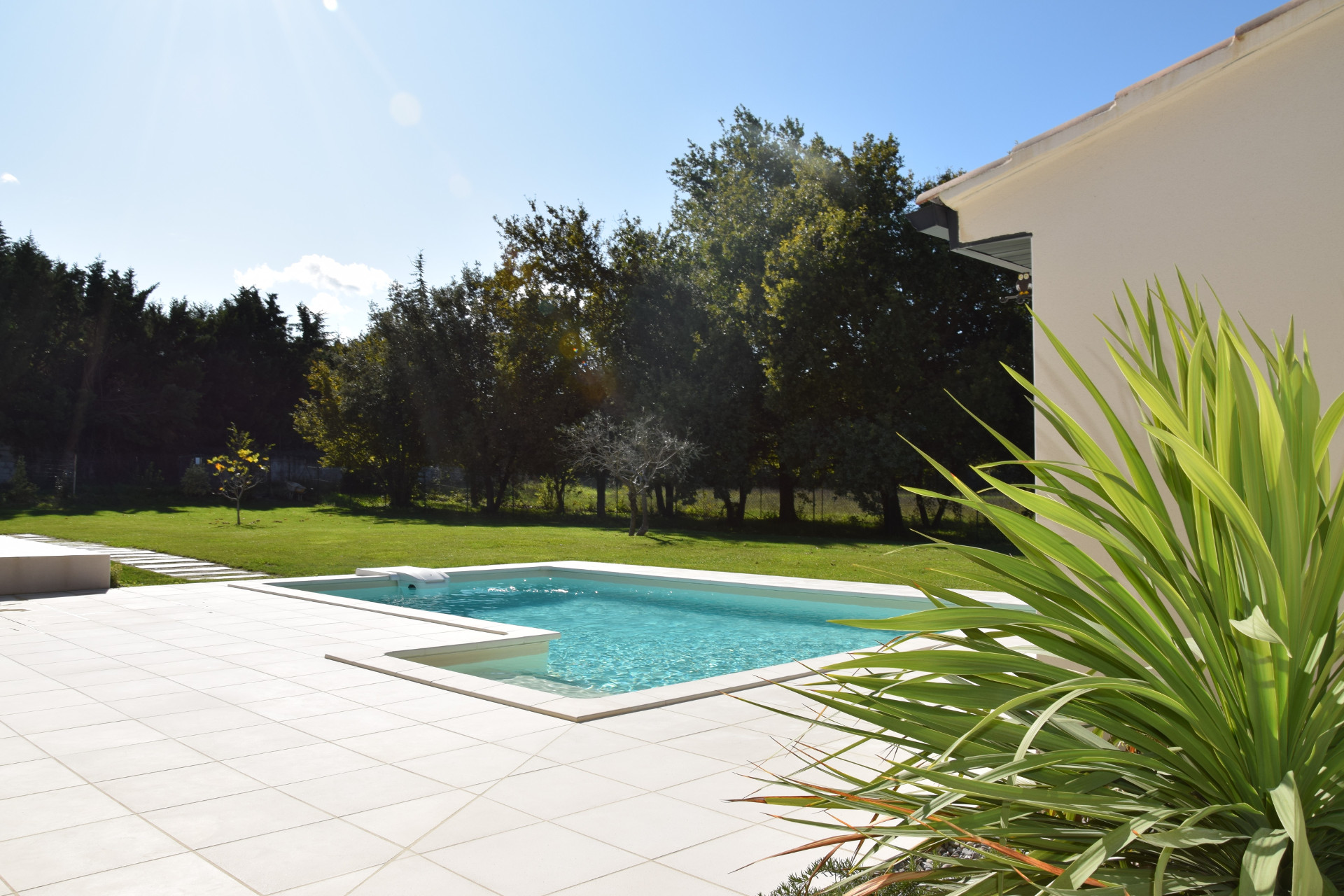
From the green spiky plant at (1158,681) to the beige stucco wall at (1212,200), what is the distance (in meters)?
1.53

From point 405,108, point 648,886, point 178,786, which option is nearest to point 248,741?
point 178,786

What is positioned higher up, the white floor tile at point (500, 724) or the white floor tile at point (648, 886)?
the white floor tile at point (648, 886)

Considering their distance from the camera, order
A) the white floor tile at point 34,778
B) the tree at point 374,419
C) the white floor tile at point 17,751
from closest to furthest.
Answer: the white floor tile at point 34,778 → the white floor tile at point 17,751 → the tree at point 374,419

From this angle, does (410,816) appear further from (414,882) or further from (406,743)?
(406,743)

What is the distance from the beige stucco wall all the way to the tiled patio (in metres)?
2.30

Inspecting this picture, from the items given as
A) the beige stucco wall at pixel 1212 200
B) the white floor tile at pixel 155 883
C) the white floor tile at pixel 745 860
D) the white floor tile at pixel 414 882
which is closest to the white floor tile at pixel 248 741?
the white floor tile at pixel 155 883

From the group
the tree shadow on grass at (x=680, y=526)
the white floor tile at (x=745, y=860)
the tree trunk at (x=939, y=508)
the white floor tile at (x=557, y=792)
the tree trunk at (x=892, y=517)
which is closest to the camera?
the white floor tile at (x=745, y=860)

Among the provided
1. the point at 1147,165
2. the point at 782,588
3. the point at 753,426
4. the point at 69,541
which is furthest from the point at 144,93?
the point at 753,426

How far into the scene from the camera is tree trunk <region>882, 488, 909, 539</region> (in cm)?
2207

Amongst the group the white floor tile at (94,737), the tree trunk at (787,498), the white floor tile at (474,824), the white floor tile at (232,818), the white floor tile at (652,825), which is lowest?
the white floor tile at (94,737)

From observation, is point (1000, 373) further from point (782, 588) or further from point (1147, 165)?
point (1147, 165)

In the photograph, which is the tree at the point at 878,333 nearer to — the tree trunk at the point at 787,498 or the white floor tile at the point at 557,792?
the tree trunk at the point at 787,498

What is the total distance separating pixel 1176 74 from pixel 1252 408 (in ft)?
8.04

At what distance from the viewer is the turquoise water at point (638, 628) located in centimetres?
777
